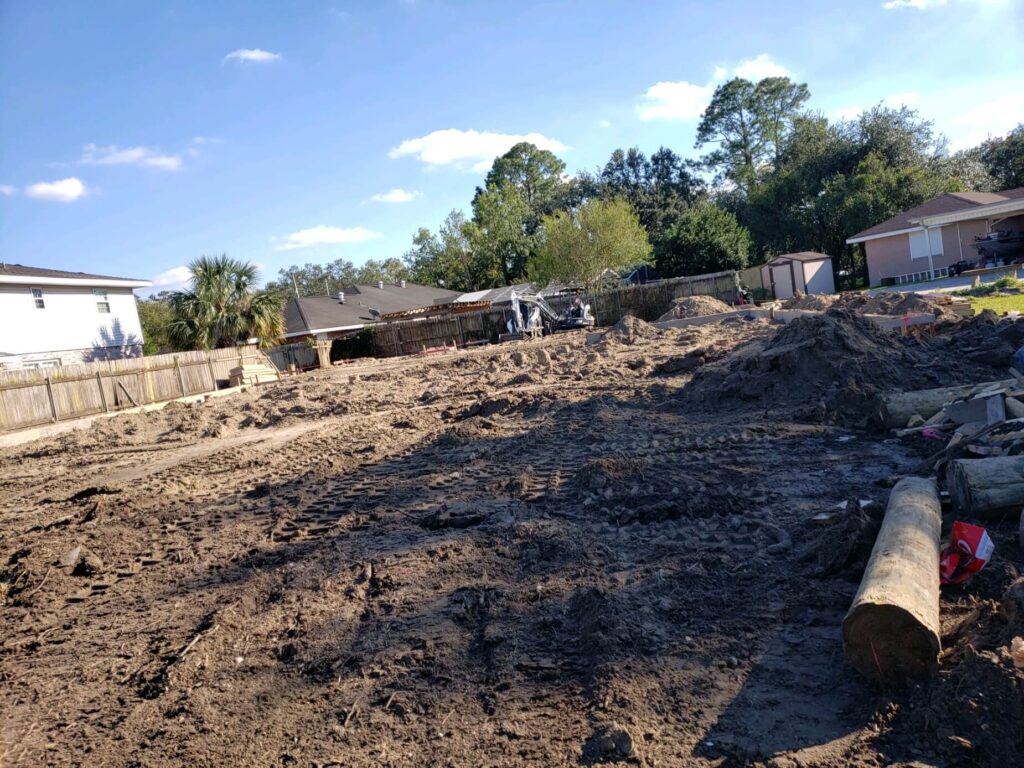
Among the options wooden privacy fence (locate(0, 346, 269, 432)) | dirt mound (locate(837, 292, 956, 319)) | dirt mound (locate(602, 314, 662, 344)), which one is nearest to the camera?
dirt mound (locate(837, 292, 956, 319))

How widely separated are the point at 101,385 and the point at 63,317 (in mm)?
9192

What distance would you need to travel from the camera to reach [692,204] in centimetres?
6831

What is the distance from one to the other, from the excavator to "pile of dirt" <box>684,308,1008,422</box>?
2293cm

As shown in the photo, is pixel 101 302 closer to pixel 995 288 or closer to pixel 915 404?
pixel 915 404

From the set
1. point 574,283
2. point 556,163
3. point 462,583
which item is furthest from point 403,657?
point 556,163

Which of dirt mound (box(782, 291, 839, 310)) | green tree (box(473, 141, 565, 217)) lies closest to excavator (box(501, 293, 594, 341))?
dirt mound (box(782, 291, 839, 310))

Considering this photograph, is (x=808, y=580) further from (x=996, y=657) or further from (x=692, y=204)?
(x=692, y=204)

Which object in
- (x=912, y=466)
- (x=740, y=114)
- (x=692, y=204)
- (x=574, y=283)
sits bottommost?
(x=912, y=466)

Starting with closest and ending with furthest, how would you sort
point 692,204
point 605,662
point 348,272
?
point 605,662, point 692,204, point 348,272

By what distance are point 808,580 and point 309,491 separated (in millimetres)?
6316

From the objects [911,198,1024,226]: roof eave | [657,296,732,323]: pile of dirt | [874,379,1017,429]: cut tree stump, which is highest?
[911,198,1024,226]: roof eave

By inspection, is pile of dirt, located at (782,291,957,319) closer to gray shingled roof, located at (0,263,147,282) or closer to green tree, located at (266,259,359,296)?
gray shingled roof, located at (0,263,147,282)

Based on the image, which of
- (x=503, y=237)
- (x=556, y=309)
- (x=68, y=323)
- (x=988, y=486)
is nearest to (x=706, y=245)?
(x=556, y=309)

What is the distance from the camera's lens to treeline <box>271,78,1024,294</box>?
45781mm
